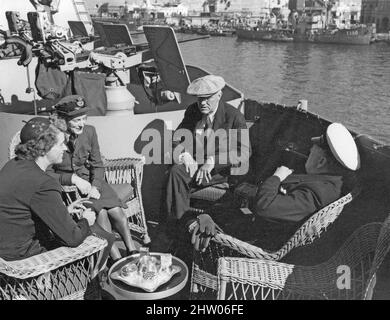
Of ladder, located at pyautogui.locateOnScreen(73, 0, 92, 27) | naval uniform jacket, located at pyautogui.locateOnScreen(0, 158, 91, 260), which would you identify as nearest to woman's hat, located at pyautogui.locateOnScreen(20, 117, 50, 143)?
naval uniform jacket, located at pyautogui.locateOnScreen(0, 158, 91, 260)

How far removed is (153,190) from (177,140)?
1171 millimetres

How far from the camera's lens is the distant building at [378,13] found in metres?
78.8

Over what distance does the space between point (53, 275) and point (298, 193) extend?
4.78 ft

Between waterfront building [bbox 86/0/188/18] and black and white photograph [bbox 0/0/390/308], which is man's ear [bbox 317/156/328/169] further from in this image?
waterfront building [bbox 86/0/188/18]

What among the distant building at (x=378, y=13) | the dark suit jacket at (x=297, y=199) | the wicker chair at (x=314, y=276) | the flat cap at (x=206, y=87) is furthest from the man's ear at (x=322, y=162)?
the distant building at (x=378, y=13)

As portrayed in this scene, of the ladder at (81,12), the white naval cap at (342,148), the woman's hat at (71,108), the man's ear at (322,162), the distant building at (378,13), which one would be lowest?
the distant building at (378,13)

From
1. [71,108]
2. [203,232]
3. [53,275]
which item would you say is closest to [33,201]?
[53,275]

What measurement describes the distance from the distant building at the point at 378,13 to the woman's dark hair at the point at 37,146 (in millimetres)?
82656

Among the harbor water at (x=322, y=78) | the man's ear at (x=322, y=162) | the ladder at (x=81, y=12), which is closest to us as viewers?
the man's ear at (x=322, y=162)

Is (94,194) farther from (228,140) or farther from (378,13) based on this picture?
(378,13)

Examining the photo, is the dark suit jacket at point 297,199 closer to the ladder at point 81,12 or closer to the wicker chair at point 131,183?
the wicker chair at point 131,183

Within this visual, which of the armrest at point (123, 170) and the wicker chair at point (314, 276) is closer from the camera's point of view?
the wicker chair at point (314, 276)

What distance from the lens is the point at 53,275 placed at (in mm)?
2424
